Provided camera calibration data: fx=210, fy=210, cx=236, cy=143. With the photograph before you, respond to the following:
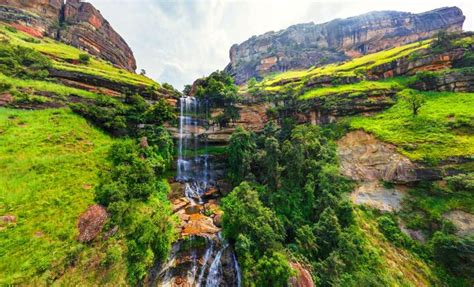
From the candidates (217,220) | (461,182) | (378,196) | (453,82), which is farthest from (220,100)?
(453,82)

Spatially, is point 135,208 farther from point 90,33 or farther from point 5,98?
point 90,33

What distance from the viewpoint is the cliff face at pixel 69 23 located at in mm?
54062

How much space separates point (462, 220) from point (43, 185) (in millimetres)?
34825

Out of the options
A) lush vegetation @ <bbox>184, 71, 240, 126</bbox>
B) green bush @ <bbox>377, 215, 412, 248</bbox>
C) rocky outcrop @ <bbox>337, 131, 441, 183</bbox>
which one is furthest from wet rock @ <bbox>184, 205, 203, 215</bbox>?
green bush @ <bbox>377, 215, 412, 248</bbox>

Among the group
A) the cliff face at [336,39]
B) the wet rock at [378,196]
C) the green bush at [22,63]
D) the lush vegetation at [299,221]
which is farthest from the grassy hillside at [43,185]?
the cliff face at [336,39]

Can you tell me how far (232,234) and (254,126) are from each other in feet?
80.4

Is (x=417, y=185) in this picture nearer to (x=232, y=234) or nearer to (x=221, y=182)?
(x=232, y=234)

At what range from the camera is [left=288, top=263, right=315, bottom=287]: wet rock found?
49.5 ft

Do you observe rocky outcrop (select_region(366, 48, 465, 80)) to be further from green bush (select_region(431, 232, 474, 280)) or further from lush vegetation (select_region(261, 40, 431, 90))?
green bush (select_region(431, 232, 474, 280))

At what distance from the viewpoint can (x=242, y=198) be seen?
20.0 m

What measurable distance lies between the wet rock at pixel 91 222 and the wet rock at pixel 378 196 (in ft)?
79.9

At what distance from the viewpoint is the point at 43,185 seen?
1675 centimetres

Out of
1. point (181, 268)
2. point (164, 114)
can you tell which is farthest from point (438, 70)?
point (181, 268)

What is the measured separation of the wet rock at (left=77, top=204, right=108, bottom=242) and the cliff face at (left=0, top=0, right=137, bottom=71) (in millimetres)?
63367
